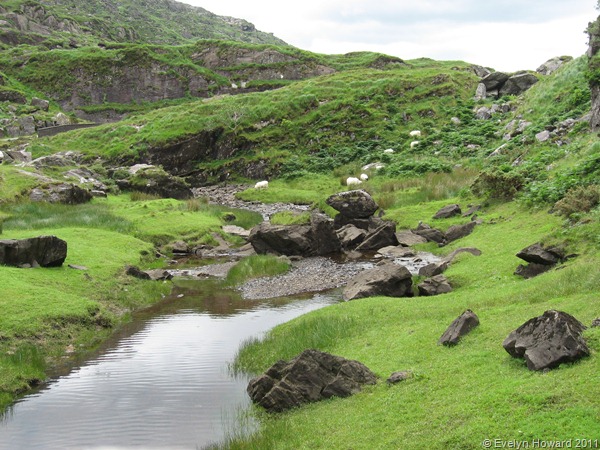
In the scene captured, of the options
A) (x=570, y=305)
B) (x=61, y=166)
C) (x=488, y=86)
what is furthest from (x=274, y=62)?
(x=570, y=305)

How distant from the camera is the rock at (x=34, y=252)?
23.1 m

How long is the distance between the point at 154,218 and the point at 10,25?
150489 millimetres

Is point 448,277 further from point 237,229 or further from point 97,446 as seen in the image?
point 237,229

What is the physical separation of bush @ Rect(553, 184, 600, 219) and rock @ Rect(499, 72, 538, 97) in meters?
56.0

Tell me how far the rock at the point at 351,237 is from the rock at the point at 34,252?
57.9 ft

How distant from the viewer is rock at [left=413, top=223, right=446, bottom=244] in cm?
3342

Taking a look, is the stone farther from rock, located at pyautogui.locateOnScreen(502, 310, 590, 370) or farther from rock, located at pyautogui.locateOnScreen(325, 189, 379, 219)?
rock, located at pyautogui.locateOnScreen(502, 310, 590, 370)

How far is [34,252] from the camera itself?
929 inches

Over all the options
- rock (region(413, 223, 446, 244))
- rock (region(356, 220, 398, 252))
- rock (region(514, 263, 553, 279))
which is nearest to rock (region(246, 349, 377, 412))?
rock (region(514, 263, 553, 279))

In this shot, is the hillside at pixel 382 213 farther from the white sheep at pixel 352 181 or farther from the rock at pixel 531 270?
the white sheep at pixel 352 181

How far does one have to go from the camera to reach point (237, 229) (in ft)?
138

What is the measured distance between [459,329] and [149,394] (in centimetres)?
812

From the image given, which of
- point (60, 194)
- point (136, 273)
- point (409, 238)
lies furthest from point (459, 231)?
point (60, 194)

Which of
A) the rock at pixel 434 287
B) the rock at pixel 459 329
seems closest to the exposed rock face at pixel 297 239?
the rock at pixel 434 287
